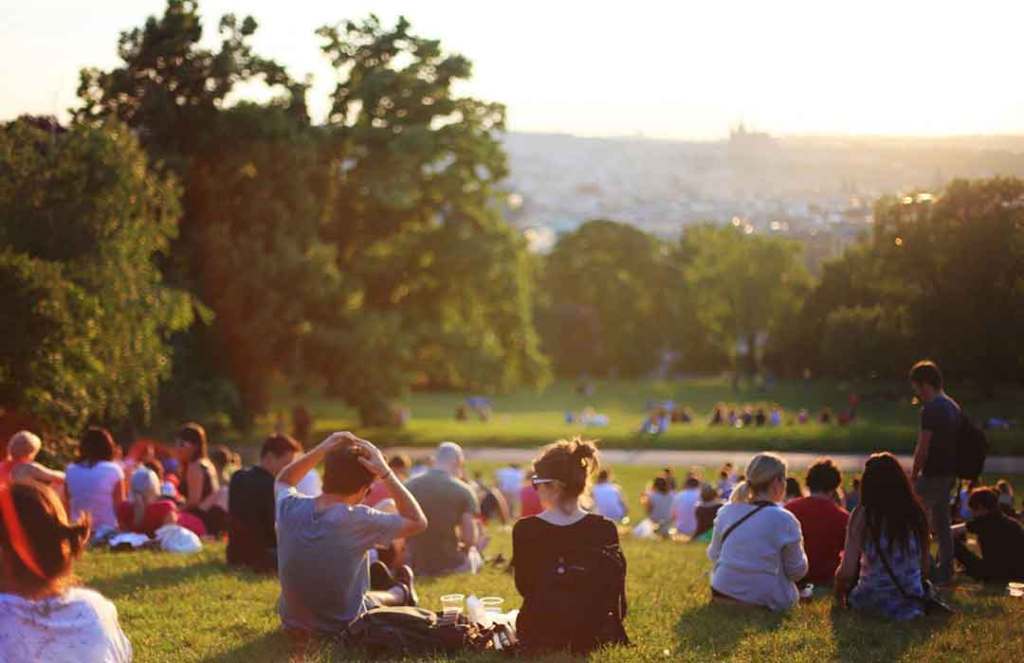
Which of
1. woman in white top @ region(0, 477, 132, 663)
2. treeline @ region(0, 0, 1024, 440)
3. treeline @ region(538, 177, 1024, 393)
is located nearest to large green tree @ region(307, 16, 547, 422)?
treeline @ region(0, 0, 1024, 440)

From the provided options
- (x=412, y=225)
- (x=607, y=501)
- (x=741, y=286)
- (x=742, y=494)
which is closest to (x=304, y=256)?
(x=412, y=225)

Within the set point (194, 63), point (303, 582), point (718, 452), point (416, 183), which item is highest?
point (194, 63)

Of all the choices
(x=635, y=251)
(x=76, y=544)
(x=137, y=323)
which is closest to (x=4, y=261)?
(x=137, y=323)

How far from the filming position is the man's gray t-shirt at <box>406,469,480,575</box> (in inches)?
453

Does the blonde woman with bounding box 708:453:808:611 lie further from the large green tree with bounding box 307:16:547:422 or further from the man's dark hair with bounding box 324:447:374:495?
the large green tree with bounding box 307:16:547:422

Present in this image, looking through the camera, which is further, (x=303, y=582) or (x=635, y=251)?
(x=635, y=251)

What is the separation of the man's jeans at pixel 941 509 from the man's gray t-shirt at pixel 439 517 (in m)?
4.20

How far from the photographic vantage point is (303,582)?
793 centimetres

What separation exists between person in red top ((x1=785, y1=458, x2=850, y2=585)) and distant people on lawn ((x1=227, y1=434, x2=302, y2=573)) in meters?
4.45

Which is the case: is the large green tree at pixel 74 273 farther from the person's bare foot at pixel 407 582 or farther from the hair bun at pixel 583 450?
the hair bun at pixel 583 450

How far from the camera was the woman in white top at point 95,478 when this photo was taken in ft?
41.5

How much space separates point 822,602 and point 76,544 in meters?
6.79

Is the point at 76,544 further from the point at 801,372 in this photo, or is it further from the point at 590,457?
the point at 801,372

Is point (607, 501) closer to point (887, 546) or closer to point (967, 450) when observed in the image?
point (967, 450)
